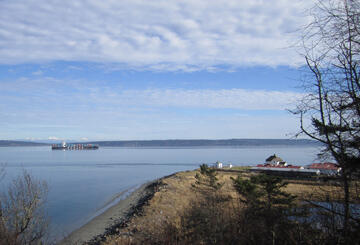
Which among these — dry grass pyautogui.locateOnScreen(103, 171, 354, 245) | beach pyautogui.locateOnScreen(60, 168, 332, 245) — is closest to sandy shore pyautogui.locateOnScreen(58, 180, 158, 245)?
beach pyautogui.locateOnScreen(60, 168, 332, 245)

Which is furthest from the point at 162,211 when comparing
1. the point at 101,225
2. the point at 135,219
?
the point at 101,225

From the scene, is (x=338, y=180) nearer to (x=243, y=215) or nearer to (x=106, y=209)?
(x=243, y=215)

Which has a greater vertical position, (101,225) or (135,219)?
(135,219)

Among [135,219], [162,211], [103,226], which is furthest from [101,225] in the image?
[162,211]

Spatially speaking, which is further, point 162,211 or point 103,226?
point 162,211

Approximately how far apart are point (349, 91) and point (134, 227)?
2044cm

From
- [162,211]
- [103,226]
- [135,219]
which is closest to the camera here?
[135,219]

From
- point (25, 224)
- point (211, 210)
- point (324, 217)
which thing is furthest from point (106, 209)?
point (324, 217)

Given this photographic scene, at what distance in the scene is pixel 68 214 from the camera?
3038 centimetres

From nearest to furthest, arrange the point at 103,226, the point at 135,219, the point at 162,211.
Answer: the point at 135,219, the point at 103,226, the point at 162,211

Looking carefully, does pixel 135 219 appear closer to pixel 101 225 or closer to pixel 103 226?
pixel 103 226

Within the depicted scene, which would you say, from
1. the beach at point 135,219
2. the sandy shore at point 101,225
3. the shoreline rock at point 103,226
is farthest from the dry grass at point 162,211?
the sandy shore at point 101,225

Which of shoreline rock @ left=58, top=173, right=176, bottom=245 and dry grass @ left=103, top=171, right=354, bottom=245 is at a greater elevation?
dry grass @ left=103, top=171, right=354, bottom=245

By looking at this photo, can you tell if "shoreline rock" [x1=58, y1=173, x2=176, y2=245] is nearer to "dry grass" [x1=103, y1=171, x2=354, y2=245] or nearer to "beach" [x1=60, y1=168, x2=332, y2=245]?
"beach" [x1=60, y1=168, x2=332, y2=245]
